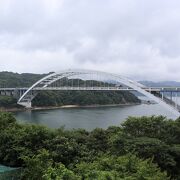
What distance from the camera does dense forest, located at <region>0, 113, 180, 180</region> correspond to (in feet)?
30.5

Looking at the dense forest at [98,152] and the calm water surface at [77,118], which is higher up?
the dense forest at [98,152]

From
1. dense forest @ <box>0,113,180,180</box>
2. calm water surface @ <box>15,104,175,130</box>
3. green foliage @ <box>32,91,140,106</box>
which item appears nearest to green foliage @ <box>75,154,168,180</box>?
dense forest @ <box>0,113,180,180</box>

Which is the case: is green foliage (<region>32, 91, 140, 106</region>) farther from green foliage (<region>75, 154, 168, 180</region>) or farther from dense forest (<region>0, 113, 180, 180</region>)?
green foliage (<region>75, 154, 168, 180</region>)

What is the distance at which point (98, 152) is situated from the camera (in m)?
13.6

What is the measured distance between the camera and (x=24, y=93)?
60.5 meters

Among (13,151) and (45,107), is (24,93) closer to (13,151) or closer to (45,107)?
(45,107)

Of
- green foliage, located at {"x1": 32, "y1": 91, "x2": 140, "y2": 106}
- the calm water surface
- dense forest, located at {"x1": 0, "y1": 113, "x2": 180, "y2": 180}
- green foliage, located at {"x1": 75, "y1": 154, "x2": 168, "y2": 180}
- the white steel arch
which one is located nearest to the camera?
green foliage, located at {"x1": 75, "y1": 154, "x2": 168, "y2": 180}

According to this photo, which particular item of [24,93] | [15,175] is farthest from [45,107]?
[15,175]

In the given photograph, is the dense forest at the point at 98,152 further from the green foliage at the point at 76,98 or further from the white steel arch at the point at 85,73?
the green foliage at the point at 76,98

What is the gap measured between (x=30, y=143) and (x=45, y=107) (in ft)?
165

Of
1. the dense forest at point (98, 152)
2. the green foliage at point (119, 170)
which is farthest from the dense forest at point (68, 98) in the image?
the green foliage at point (119, 170)

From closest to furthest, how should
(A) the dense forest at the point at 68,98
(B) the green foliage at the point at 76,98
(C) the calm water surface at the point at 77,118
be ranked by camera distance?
1. (C) the calm water surface at the point at 77,118
2. (A) the dense forest at the point at 68,98
3. (B) the green foliage at the point at 76,98

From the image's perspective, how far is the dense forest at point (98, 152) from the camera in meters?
9.30

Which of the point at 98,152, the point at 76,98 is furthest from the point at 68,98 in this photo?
the point at 98,152
